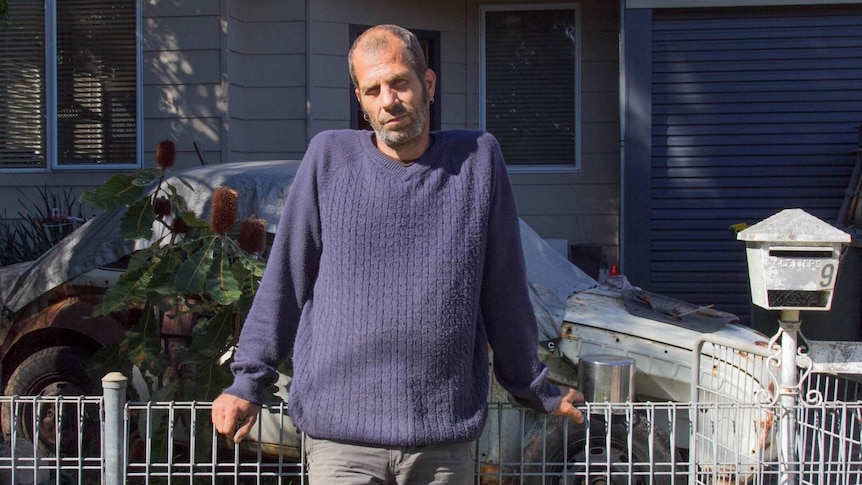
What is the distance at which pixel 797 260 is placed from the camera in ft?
11.6

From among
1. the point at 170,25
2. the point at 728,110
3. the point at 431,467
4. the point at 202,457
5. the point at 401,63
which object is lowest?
the point at 202,457

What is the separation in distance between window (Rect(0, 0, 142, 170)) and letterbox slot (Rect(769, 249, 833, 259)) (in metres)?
7.07

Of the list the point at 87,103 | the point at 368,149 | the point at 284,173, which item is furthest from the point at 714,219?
the point at 368,149

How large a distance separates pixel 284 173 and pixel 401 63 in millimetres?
2994

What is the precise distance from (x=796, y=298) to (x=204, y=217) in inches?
120

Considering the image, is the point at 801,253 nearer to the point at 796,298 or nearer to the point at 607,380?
the point at 796,298

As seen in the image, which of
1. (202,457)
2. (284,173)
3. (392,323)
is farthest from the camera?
(284,173)

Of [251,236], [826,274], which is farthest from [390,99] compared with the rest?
[826,274]

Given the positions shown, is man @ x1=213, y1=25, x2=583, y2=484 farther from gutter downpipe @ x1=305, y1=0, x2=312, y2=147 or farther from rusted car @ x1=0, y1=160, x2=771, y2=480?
gutter downpipe @ x1=305, y1=0, x2=312, y2=147

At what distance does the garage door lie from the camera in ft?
29.4

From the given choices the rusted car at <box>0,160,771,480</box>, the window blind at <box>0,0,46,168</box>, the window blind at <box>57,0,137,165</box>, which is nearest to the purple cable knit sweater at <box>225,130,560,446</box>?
the rusted car at <box>0,160,771,480</box>

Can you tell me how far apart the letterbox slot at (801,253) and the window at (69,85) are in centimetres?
707

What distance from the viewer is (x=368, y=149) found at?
8.64 ft

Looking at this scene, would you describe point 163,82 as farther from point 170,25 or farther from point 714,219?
point 714,219
